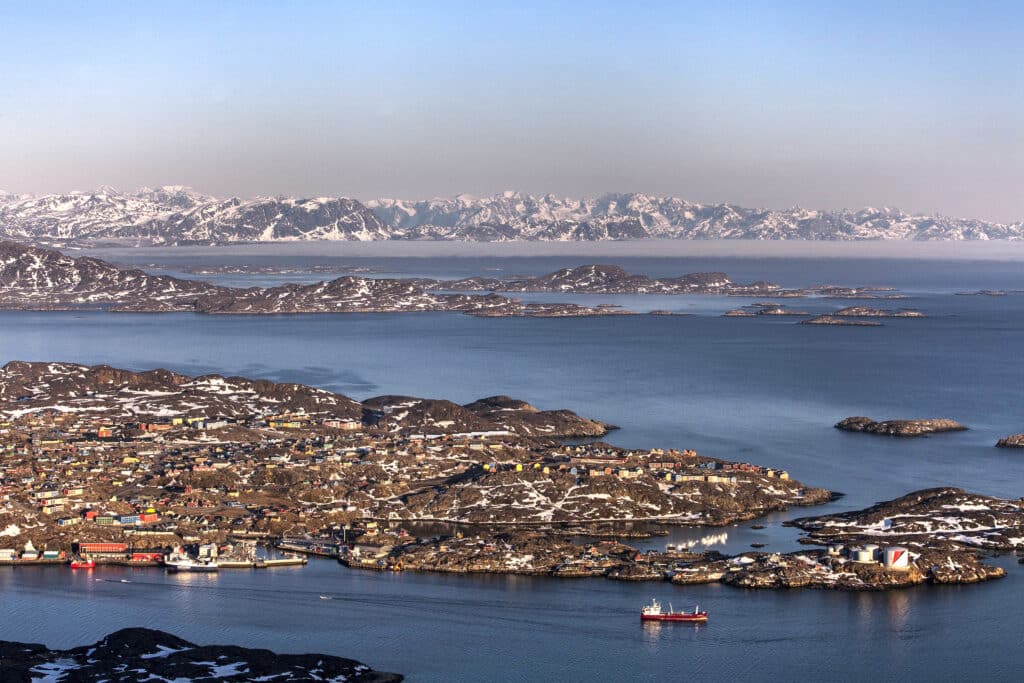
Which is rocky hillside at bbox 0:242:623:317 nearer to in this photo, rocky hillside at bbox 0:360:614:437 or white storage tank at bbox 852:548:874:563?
rocky hillside at bbox 0:360:614:437

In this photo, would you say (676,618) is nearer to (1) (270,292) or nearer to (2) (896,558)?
(2) (896,558)

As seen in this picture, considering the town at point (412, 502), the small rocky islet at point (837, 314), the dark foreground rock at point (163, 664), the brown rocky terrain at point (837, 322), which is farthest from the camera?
the small rocky islet at point (837, 314)

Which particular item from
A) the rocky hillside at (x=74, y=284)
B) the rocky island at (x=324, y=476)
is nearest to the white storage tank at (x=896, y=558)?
the rocky island at (x=324, y=476)

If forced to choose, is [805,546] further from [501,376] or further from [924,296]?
[924,296]

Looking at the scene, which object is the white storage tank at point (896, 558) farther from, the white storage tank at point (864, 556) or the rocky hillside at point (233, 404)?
the rocky hillside at point (233, 404)

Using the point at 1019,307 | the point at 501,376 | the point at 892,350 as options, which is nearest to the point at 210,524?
the point at 501,376

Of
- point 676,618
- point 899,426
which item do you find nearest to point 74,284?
point 899,426

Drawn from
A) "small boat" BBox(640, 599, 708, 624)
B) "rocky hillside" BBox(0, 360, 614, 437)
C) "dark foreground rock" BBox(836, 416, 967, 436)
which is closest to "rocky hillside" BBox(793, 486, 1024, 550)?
"small boat" BBox(640, 599, 708, 624)

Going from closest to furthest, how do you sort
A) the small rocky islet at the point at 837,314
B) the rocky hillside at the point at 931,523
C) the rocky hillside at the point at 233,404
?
the rocky hillside at the point at 931,523 → the rocky hillside at the point at 233,404 → the small rocky islet at the point at 837,314
